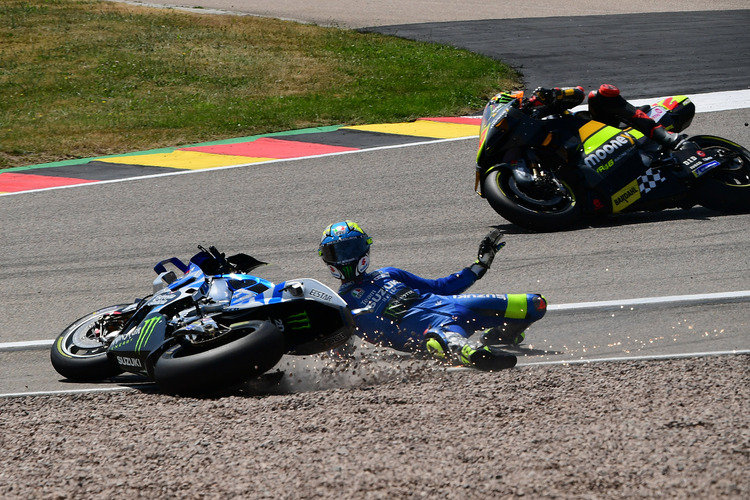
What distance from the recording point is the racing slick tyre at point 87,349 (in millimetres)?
6871

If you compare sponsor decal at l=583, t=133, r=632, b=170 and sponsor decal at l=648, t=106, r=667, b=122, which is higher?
sponsor decal at l=648, t=106, r=667, b=122

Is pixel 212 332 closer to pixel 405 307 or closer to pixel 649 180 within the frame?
pixel 405 307

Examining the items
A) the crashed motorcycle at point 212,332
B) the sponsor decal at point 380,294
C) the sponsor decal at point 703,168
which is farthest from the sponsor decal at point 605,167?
the crashed motorcycle at point 212,332

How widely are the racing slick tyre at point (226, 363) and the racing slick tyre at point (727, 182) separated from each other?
5.15m

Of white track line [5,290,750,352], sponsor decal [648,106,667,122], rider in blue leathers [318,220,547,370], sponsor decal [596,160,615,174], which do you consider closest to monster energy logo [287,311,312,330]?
rider in blue leathers [318,220,547,370]

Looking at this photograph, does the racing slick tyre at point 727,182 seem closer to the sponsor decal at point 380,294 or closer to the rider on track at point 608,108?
the rider on track at point 608,108

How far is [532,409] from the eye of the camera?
5.34 meters

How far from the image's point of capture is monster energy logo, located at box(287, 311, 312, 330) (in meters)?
6.30

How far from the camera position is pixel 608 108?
9883mm

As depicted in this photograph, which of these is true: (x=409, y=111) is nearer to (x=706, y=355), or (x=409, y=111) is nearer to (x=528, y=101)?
(x=528, y=101)

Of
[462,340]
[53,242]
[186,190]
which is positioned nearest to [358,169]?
[186,190]

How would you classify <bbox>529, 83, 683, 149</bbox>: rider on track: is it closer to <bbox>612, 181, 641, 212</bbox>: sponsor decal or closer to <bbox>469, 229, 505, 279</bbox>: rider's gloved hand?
<bbox>612, 181, 641, 212</bbox>: sponsor decal

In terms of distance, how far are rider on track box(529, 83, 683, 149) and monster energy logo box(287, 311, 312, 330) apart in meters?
4.34

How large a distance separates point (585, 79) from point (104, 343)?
449 inches
